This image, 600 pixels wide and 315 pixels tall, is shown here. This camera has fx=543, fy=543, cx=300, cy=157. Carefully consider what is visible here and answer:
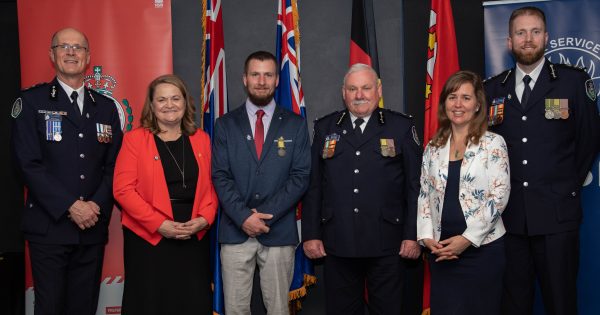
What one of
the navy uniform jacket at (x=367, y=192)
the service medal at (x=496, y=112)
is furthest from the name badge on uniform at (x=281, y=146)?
the service medal at (x=496, y=112)

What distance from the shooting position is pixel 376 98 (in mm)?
3006

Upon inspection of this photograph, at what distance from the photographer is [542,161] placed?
2.84 metres

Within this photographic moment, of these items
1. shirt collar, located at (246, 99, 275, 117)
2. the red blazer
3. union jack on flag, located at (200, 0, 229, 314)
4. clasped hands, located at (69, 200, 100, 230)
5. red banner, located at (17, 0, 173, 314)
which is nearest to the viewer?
the red blazer

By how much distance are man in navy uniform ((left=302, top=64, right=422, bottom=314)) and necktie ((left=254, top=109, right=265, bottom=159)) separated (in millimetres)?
325

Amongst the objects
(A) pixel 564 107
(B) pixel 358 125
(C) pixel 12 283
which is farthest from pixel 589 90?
(C) pixel 12 283

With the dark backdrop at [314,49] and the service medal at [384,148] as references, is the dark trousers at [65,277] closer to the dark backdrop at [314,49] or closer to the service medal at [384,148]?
the dark backdrop at [314,49]

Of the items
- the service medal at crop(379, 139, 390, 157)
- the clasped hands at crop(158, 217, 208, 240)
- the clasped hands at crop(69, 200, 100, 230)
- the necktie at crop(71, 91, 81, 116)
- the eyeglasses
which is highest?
the eyeglasses

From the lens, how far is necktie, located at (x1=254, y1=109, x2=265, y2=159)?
10.1 ft

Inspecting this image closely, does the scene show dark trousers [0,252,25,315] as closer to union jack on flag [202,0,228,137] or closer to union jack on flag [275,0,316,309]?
union jack on flag [202,0,228,137]

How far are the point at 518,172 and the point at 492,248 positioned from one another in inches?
21.7

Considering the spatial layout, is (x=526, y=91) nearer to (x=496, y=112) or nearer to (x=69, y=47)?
(x=496, y=112)

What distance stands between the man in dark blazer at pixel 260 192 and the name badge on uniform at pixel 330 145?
0.12 meters

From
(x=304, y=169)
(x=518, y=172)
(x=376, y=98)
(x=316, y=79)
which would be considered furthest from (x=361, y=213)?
(x=316, y=79)

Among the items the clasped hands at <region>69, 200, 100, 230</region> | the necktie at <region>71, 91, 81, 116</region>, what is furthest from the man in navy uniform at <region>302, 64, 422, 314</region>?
the necktie at <region>71, 91, 81, 116</region>
